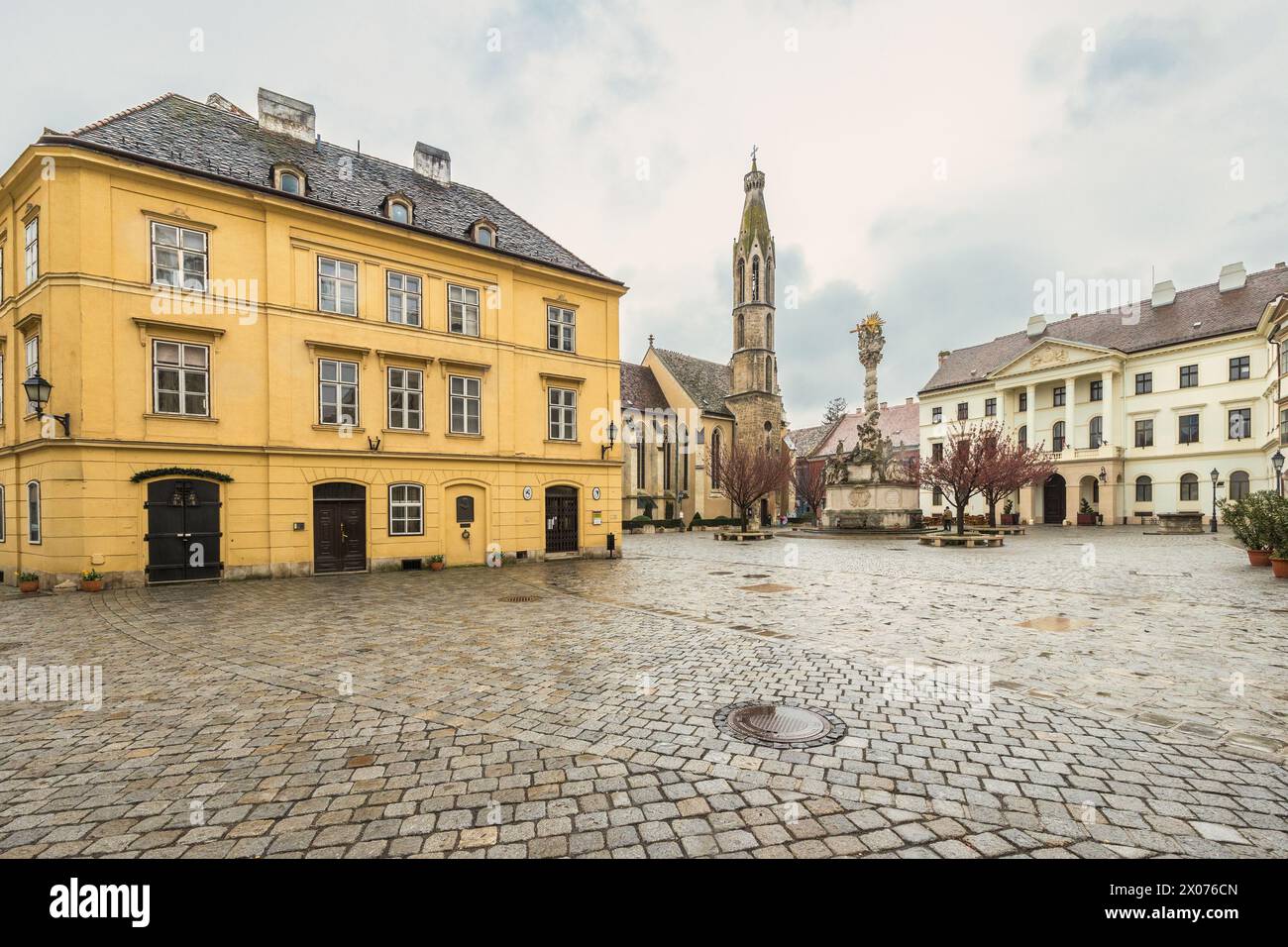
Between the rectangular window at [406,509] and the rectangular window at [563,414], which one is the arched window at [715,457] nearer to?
the rectangular window at [563,414]

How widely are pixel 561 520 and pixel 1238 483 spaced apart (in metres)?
45.3

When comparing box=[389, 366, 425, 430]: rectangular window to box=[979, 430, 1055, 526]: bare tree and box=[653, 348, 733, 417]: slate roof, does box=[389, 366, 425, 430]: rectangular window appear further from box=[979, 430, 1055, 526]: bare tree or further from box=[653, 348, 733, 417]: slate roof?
box=[653, 348, 733, 417]: slate roof

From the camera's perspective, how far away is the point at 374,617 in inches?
412

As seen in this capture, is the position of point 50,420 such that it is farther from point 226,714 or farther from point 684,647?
point 684,647

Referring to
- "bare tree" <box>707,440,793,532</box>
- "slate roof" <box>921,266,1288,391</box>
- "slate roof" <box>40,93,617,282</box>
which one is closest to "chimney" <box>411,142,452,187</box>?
"slate roof" <box>40,93,617,282</box>

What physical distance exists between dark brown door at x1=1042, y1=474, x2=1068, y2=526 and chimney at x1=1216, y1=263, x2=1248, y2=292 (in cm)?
1670

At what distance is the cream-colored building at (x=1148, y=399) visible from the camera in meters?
38.1

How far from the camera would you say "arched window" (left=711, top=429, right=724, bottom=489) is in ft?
164

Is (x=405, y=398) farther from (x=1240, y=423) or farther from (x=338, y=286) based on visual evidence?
(x=1240, y=423)

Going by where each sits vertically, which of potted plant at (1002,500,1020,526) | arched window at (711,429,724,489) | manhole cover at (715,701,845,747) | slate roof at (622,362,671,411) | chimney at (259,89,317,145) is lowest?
potted plant at (1002,500,1020,526)

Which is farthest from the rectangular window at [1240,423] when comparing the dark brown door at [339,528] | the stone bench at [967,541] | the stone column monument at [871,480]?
the dark brown door at [339,528]

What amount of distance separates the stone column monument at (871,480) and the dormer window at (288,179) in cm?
2837
